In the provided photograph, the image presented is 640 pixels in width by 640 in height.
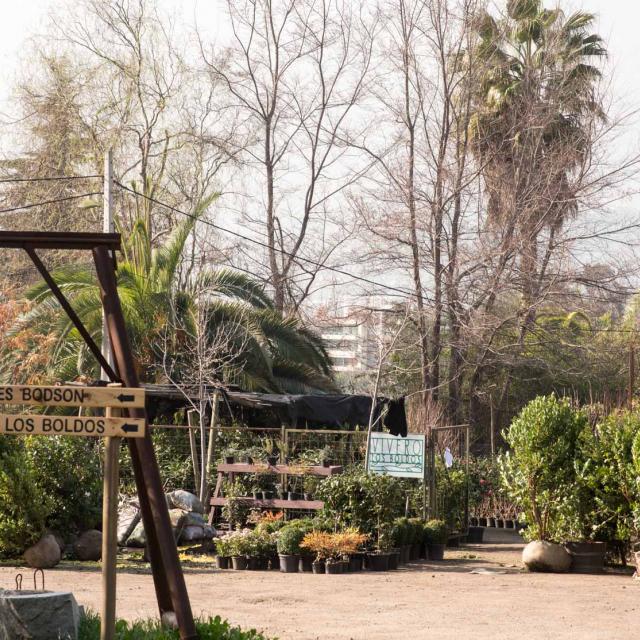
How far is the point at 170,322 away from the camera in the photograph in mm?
24281

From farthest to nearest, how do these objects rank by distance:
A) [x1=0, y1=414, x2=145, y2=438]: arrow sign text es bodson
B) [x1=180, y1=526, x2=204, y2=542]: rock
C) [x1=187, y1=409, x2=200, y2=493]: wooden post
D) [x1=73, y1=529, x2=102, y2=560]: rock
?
1. [x1=187, y1=409, x2=200, y2=493]: wooden post
2. [x1=180, y1=526, x2=204, y2=542]: rock
3. [x1=73, y1=529, x2=102, y2=560]: rock
4. [x1=0, y1=414, x2=145, y2=438]: arrow sign text es bodson

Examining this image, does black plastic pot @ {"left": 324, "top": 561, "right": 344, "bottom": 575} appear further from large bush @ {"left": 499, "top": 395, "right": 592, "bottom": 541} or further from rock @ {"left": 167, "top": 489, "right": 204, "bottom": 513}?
rock @ {"left": 167, "top": 489, "right": 204, "bottom": 513}

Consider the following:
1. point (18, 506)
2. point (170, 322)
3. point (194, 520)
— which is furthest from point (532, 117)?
point (18, 506)

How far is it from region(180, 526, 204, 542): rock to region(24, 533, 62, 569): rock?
267cm

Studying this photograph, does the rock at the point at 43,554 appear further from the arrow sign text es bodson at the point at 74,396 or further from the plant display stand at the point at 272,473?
the arrow sign text es bodson at the point at 74,396

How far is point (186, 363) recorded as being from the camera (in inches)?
945

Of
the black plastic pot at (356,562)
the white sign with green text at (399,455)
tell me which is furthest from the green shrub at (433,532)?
the black plastic pot at (356,562)

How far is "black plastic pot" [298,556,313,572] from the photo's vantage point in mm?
14266

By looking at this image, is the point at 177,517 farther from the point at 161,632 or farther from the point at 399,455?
the point at 161,632

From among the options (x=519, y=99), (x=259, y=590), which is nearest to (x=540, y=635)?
(x=259, y=590)

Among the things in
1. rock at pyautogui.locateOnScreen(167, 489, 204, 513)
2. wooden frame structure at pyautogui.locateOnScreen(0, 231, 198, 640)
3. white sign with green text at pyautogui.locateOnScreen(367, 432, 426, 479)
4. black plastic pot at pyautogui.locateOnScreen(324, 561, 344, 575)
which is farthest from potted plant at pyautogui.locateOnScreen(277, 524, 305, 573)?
wooden frame structure at pyautogui.locateOnScreen(0, 231, 198, 640)

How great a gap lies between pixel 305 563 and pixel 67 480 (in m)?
3.46

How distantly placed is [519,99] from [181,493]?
17933 millimetres

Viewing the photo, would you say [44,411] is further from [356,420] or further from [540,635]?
[540,635]
